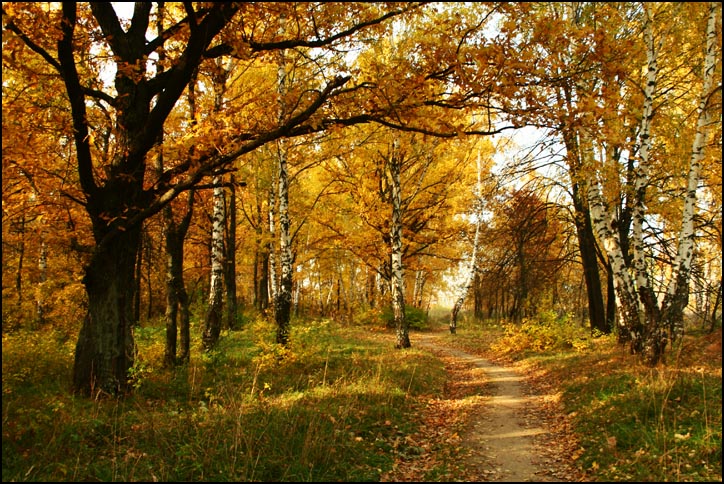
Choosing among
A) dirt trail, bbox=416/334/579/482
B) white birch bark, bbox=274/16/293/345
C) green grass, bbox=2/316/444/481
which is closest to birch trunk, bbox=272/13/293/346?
white birch bark, bbox=274/16/293/345

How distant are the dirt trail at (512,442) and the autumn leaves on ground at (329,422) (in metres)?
0.07

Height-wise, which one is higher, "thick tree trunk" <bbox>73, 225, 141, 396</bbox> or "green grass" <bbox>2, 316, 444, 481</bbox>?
"thick tree trunk" <bbox>73, 225, 141, 396</bbox>

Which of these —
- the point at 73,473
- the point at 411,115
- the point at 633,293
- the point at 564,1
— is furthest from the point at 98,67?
the point at 633,293

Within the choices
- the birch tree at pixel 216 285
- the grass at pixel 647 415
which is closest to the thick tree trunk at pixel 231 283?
the birch tree at pixel 216 285

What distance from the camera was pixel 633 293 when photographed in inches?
375

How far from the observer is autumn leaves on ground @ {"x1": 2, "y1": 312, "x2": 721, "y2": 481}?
4.42 metres

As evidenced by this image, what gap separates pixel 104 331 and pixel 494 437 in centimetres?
595

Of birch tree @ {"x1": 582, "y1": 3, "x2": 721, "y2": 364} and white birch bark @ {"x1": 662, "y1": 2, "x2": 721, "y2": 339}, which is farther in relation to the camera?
birch tree @ {"x1": 582, "y1": 3, "x2": 721, "y2": 364}

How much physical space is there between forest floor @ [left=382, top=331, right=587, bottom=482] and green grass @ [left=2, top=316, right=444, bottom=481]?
0.46m

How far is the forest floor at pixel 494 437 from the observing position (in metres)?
4.98

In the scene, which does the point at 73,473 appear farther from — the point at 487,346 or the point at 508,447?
the point at 487,346

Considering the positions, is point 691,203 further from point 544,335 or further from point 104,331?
point 104,331

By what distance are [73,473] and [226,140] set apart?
4581mm

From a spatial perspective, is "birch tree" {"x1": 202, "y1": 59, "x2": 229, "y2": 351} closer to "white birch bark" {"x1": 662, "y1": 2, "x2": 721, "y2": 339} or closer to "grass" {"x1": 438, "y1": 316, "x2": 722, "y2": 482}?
"grass" {"x1": 438, "y1": 316, "x2": 722, "y2": 482}
